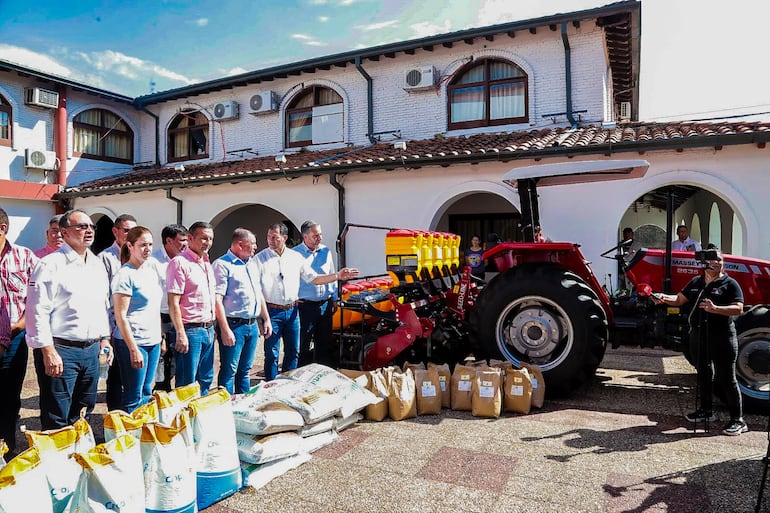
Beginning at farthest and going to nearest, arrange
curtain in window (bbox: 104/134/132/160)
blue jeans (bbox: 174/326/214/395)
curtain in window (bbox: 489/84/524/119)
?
curtain in window (bbox: 104/134/132/160)
curtain in window (bbox: 489/84/524/119)
blue jeans (bbox: 174/326/214/395)

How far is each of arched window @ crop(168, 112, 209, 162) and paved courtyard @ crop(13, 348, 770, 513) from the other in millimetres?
10902

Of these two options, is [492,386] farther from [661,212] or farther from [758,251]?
[661,212]

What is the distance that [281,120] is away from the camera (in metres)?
13.0

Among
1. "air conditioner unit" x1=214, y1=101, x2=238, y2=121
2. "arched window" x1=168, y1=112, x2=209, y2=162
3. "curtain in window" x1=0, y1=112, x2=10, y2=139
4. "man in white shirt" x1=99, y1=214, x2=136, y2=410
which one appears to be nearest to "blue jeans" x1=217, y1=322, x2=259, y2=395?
"man in white shirt" x1=99, y1=214, x2=136, y2=410

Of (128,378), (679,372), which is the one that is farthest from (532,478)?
(679,372)

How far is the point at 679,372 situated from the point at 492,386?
2.76 metres

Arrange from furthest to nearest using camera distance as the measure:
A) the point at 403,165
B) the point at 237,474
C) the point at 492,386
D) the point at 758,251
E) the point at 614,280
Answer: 1. the point at 403,165
2. the point at 614,280
3. the point at 758,251
4. the point at 492,386
5. the point at 237,474

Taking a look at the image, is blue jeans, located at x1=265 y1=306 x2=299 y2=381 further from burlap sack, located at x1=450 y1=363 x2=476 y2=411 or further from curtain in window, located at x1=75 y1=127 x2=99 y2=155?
curtain in window, located at x1=75 y1=127 x2=99 y2=155

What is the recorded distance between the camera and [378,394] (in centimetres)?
420

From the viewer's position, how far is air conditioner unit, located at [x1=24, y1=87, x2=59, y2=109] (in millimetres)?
13102

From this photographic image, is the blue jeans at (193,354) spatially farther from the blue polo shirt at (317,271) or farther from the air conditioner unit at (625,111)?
the air conditioner unit at (625,111)

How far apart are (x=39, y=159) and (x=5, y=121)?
47.4 inches

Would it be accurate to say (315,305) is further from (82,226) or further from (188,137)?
(188,137)

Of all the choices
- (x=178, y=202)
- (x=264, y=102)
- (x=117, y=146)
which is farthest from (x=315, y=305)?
(x=117, y=146)
